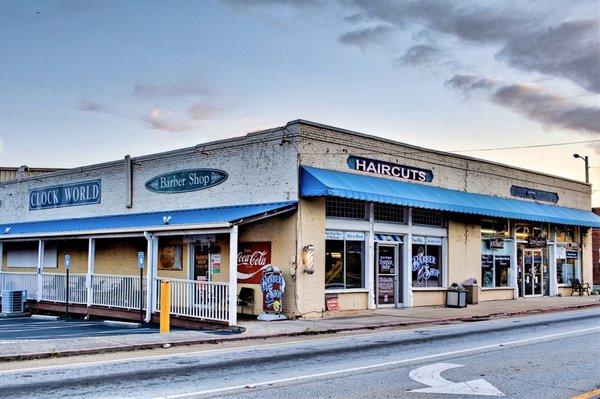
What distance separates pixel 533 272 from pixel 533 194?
3.80 m

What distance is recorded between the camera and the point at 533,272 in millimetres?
31828

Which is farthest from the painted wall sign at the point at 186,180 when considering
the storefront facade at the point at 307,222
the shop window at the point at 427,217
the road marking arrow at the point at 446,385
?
the road marking arrow at the point at 446,385

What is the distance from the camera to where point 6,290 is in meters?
25.6

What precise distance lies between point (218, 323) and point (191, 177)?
295 inches

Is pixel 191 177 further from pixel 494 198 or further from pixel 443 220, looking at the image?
pixel 494 198

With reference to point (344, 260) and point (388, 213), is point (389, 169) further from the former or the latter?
point (344, 260)

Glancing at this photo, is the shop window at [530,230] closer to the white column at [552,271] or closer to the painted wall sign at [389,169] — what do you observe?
the white column at [552,271]

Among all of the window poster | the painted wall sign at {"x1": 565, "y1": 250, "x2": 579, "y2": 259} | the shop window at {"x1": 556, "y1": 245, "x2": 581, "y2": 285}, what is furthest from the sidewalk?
the painted wall sign at {"x1": 565, "y1": 250, "x2": 579, "y2": 259}

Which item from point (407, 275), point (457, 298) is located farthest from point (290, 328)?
point (457, 298)

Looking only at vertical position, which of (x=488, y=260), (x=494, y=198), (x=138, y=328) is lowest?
(x=138, y=328)

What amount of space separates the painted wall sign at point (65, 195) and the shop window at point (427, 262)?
13752 millimetres

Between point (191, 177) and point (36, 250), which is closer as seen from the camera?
point (191, 177)

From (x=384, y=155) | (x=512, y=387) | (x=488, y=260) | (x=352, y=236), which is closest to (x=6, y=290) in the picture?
(x=352, y=236)

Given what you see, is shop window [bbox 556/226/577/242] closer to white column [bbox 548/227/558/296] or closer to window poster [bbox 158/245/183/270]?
white column [bbox 548/227/558/296]
